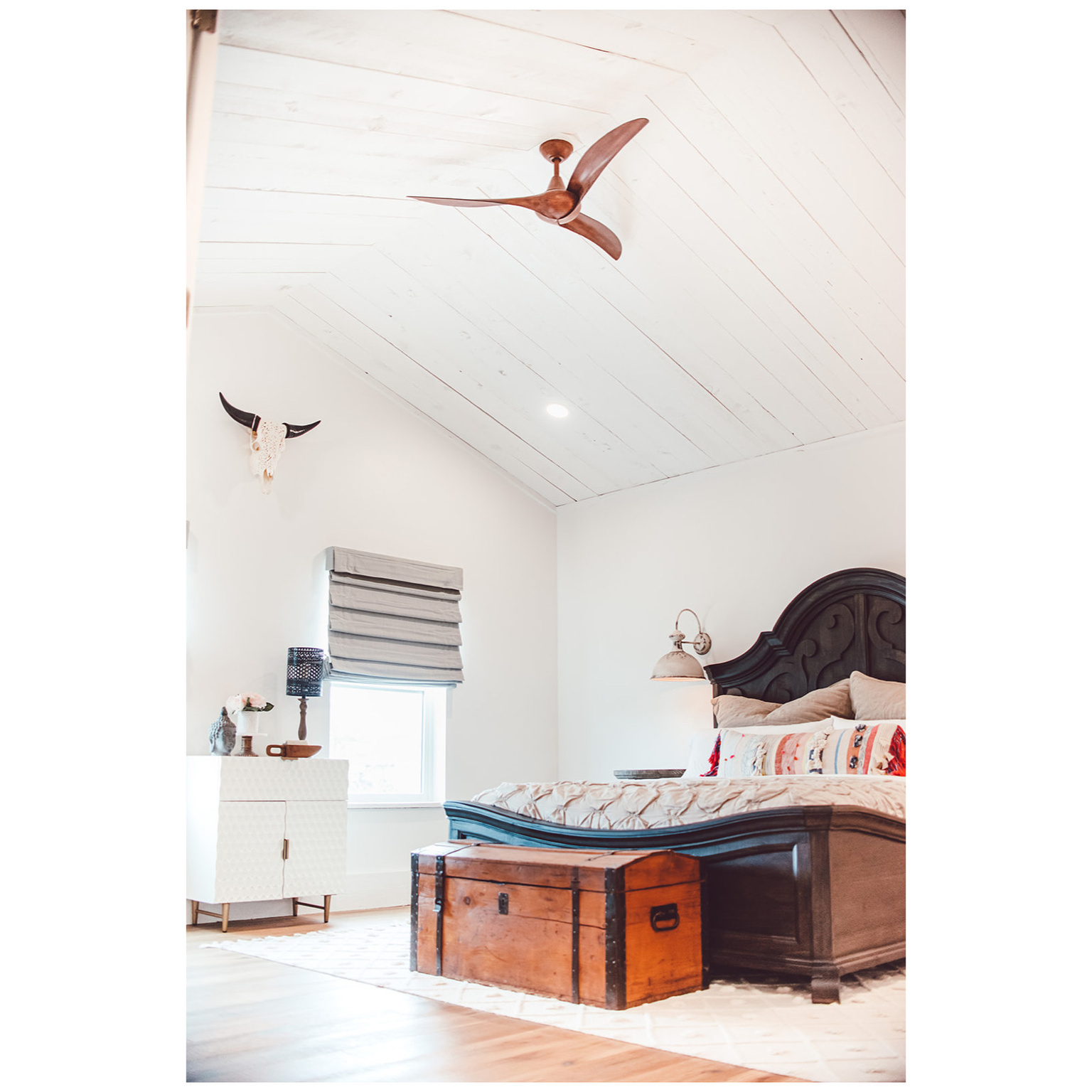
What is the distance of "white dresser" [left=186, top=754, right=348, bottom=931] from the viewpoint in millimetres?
4859

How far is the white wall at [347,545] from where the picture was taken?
5.59 m

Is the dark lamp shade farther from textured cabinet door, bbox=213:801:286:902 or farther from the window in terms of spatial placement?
textured cabinet door, bbox=213:801:286:902

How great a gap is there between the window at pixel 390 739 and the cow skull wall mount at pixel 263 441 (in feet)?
4.25

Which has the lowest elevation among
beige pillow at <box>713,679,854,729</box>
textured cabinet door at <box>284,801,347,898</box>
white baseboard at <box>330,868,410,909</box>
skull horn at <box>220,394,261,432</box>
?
white baseboard at <box>330,868,410,909</box>

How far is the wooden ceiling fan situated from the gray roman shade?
267 cm

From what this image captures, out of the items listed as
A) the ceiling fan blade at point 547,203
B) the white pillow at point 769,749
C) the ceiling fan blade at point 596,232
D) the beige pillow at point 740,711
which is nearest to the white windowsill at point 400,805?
the beige pillow at point 740,711

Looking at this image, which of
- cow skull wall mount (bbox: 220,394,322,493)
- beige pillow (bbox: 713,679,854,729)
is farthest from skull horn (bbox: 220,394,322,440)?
beige pillow (bbox: 713,679,854,729)

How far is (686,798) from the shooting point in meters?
3.62

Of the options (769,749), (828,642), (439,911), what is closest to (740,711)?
(828,642)

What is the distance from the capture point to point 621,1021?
2900 mm

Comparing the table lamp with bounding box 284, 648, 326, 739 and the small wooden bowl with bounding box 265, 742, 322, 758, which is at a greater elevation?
the table lamp with bounding box 284, 648, 326, 739

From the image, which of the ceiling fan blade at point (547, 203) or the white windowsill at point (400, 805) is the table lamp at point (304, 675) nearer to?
the white windowsill at point (400, 805)
